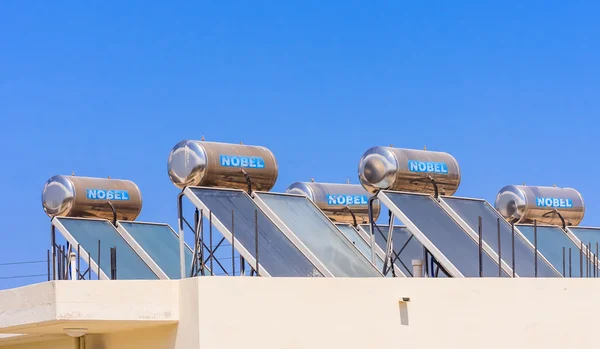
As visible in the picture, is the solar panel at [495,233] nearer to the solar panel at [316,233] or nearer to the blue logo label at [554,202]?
the solar panel at [316,233]

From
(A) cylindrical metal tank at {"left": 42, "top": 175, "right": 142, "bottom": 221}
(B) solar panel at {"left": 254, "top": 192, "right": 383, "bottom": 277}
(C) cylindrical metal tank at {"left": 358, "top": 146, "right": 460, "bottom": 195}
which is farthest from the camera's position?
(A) cylindrical metal tank at {"left": 42, "top": 175, "right": 142, "bottom": 221}

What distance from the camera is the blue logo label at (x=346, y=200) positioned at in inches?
1103

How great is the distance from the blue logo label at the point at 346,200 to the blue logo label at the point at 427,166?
6.17 meters

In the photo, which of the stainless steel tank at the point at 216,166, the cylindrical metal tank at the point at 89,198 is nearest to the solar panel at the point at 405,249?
the stainless steel tank at the point at 216,166

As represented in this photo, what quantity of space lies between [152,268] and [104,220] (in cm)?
310

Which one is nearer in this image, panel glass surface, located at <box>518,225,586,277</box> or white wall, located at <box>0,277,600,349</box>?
white wall, located at <box>0,277,600,349</box>

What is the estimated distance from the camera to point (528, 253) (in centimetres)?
2077

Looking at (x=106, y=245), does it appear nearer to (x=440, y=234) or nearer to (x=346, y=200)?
(x=346, y=200)

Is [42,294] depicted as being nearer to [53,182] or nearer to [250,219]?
[250,219]

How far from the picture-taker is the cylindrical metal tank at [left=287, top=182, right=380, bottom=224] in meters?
27.8

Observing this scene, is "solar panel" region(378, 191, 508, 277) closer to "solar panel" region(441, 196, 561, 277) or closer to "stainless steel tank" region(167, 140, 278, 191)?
"solar panel" region(441, 196, 561, 277)

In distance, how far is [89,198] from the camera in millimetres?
25047

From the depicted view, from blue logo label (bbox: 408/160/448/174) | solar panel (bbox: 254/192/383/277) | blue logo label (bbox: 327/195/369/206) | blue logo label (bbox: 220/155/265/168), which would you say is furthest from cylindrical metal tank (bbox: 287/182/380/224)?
solar panel (bbox: 254/192/383/277)

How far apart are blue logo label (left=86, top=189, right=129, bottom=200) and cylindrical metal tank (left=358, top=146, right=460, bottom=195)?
21.2 feet
